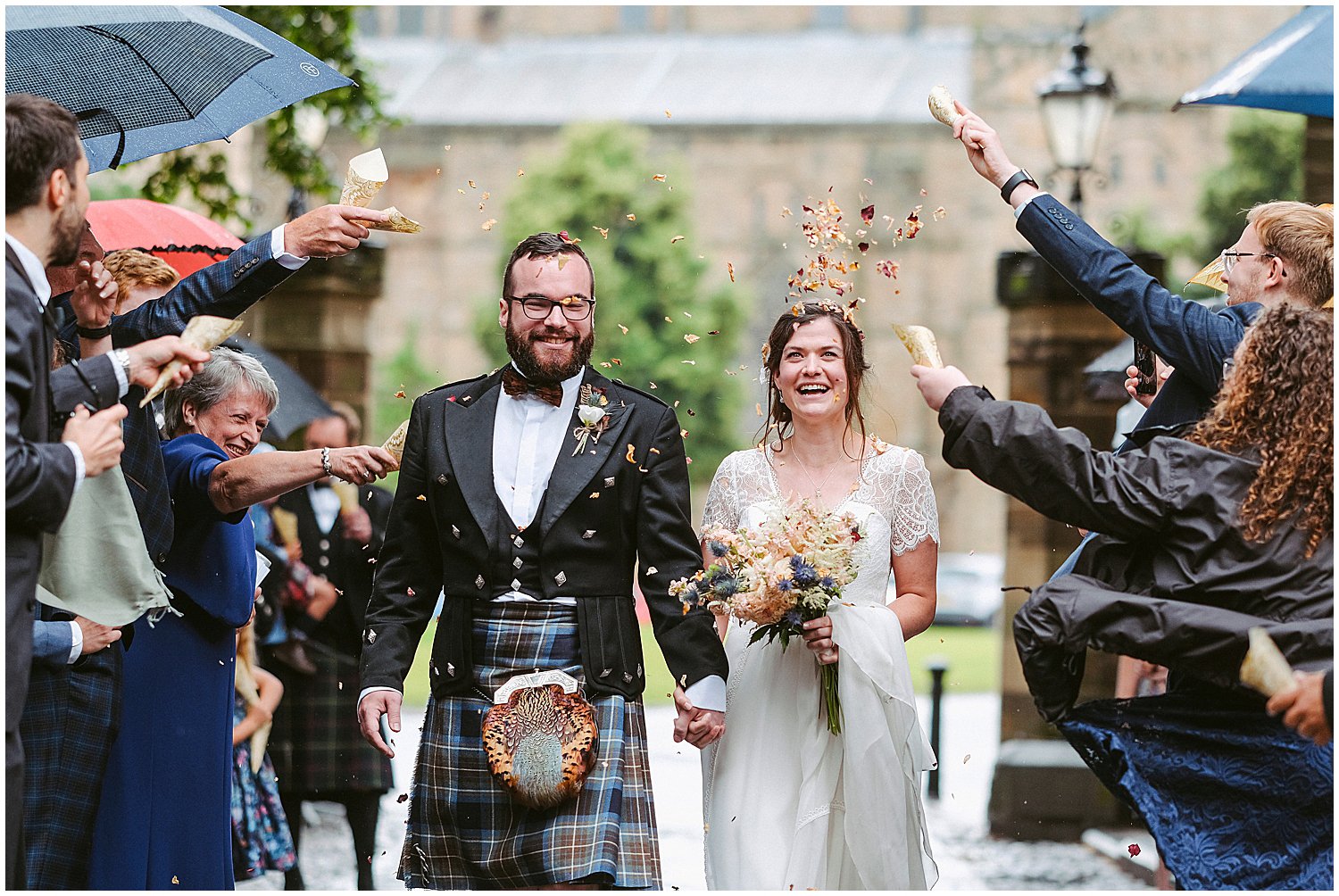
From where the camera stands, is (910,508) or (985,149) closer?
(985,149)

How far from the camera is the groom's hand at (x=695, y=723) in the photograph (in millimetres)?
4961

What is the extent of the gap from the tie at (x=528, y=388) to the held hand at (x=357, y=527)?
345cm

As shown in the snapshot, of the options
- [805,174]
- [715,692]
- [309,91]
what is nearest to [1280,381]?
[715,692]

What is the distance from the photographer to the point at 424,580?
5.21m

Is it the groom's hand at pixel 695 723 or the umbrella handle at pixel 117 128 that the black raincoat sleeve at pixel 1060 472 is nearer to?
the groom's hand at pixel 695 723

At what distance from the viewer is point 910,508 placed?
5.58 metres

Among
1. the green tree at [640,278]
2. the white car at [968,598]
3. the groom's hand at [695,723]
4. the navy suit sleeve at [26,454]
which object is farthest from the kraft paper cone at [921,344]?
the green tree at [640,278]

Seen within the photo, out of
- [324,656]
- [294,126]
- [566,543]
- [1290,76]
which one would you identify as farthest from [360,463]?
[294,126]

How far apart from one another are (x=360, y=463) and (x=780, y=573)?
136cm

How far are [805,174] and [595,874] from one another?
37.5 metres

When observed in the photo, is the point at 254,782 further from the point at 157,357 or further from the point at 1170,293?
the point at 1170,293

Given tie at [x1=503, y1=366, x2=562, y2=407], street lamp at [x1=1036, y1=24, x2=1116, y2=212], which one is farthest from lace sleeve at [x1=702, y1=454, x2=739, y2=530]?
street lamp at [x1=1036, y1=24, x2=1116, y2=212]

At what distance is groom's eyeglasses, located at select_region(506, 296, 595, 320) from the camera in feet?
16.6

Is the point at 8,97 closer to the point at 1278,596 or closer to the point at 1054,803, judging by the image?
the point at 1278,596
